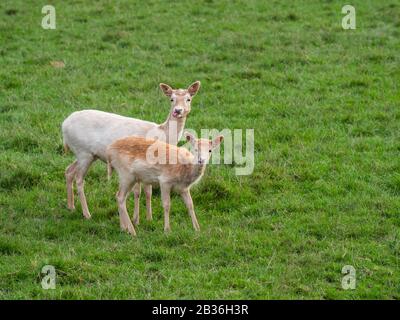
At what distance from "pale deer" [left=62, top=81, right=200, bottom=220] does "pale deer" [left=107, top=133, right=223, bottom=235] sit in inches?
17.1

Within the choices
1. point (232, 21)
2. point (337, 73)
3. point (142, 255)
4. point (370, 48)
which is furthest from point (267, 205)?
point (232, 21)

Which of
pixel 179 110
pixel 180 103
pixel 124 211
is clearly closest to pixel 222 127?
pixel 180 103

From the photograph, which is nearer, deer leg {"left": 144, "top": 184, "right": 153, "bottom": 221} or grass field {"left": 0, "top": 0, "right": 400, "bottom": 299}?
grass field {"left": 0, "top": 0, "right": 400, "bottom": 299}

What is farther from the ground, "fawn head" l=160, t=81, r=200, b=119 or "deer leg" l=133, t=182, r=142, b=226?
"fawn head" l=160, t=81, r=200, b=119

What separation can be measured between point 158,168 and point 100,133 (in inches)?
44.7

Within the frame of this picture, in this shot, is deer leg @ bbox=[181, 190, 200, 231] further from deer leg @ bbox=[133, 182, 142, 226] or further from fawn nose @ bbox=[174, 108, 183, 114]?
fawn nose @ bbox=[174, 108, 183, 114]

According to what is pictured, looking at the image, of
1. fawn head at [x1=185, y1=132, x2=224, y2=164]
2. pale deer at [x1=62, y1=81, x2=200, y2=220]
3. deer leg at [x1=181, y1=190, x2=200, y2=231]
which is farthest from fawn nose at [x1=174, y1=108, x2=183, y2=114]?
deer leg at [x1=181, y1=190, x2=200, y2=231]

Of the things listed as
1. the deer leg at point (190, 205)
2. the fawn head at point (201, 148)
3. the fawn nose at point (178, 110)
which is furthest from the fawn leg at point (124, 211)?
the fawn nose at point (178, 110)

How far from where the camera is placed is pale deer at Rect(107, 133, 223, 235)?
985 cm

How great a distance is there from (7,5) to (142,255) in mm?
12537

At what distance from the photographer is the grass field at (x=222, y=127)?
8.73 meters

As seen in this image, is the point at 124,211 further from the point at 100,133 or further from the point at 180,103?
the point at 180,103
